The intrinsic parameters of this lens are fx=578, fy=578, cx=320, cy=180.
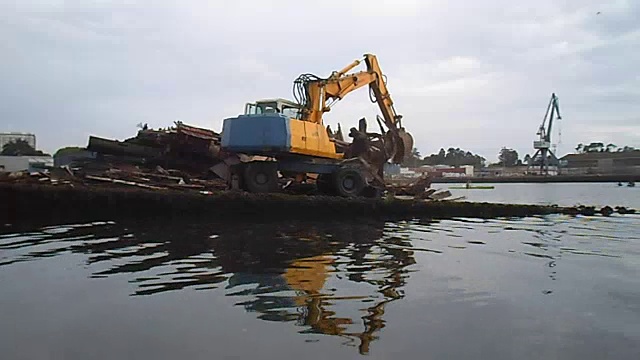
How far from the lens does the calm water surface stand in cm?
439

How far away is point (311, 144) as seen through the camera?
53.6 feet

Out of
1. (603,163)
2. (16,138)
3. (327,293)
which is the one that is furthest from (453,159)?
(327,293)

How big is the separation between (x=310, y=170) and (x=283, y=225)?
343cm

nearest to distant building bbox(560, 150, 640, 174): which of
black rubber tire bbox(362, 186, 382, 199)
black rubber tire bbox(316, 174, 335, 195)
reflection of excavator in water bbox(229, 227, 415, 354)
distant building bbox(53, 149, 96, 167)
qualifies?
distant building bbox(53, 149, 96, 167)

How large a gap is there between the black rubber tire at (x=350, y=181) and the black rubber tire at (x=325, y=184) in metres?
0.29

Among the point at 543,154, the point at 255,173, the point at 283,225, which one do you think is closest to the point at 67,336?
the point at 283,225

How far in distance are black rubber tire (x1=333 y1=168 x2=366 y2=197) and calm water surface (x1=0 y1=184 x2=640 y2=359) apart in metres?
5.46

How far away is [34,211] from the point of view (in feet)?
45.7

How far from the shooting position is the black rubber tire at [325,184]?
16.9 metres

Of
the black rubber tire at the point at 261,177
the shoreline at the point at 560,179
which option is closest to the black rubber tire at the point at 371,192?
the black rubber tire at the point at 261,177

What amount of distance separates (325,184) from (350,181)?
840 mm

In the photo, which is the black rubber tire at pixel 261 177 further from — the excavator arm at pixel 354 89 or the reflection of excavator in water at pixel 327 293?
the reflection of excavator in water at pixel 327 293

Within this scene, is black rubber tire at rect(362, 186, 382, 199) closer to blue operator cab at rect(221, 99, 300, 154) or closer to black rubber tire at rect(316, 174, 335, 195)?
black rubber tire at rect(316, 174, 335, 195)

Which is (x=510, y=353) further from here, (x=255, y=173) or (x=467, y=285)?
(x=255, y=173)
